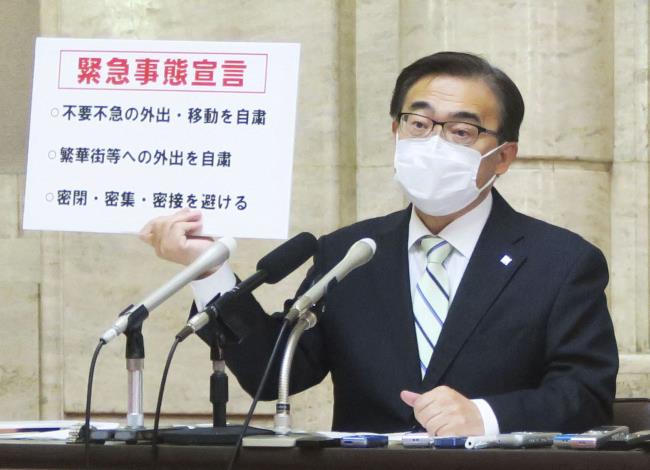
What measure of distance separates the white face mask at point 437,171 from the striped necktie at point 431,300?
110 millimetres

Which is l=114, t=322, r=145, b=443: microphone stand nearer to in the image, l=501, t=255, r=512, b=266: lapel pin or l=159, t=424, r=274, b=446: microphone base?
l=159, t=424, r=274, b=446: microphone base

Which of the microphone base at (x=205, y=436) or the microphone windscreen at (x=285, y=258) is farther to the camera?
the microphone windscreen at (x=285, y=258)

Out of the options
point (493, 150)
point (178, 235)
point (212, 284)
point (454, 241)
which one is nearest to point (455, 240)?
point (454, 241)

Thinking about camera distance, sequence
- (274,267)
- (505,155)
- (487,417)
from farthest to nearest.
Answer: (505,155), (487,417), (274,267)

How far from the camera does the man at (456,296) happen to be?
3844mm

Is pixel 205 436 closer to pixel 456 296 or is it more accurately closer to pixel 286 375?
pixel 286 375

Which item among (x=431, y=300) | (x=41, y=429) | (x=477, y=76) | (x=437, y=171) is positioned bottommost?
(x=41, y=429)

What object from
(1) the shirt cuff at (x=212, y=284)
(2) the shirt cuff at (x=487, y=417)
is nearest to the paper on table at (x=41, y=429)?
(1) the shirt cuff at (x=212, y=284)

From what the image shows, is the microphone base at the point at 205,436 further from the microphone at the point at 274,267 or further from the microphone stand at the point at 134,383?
the microphone at the point at 274,267

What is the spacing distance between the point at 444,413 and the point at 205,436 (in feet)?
2.14

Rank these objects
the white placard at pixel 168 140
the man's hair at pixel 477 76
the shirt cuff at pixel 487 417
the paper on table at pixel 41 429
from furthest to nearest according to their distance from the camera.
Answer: the man's hair at pixel 477 76 → the white placard at pixel 168 140 → the shirt cuff at pixel 487 417 → the paper on table at pixel 41 429

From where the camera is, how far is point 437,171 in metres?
3.96

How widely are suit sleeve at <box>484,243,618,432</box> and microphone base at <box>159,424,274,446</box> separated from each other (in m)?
0.82

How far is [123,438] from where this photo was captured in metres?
3.00
